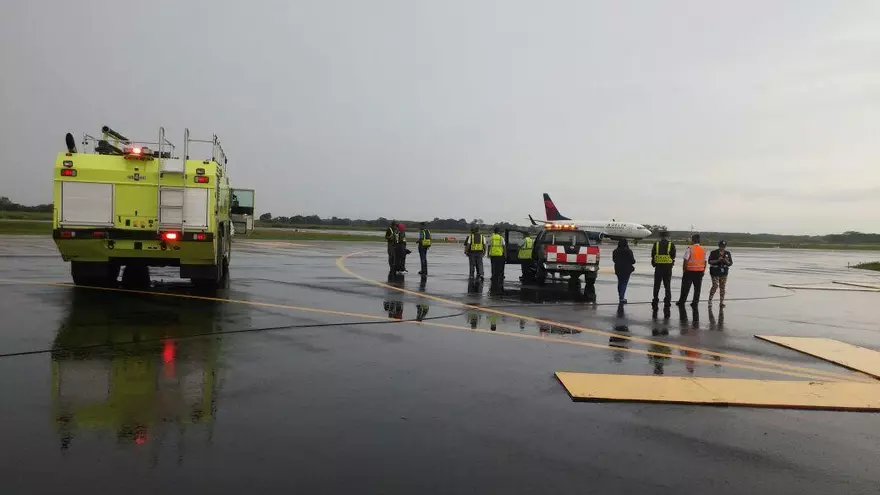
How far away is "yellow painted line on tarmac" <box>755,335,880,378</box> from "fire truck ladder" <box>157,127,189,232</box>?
10.6 m

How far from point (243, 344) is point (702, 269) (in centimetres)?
1000

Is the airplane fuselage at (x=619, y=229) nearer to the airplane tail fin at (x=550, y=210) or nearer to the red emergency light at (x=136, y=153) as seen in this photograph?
the airplane tail fin at (x=550, y=210)

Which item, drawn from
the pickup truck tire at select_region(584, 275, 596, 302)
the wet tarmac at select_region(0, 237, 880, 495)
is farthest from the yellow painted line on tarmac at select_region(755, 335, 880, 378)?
the pickup truck tire at select_region(584, 275, 596, 302)

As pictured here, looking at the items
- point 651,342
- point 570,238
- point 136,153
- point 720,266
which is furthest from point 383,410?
point 570,238

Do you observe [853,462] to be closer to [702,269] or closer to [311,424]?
[311,424]

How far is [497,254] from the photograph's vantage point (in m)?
17.2

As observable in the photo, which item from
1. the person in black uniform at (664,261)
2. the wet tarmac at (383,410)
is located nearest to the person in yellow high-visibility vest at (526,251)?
the person in black uniform at (664,261)

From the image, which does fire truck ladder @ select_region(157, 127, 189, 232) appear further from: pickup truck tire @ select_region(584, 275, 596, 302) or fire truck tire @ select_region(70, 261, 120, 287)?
pickup truck tire @ select_region(584, 275, 596, 302)

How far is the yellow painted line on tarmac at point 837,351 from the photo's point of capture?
7.73 m

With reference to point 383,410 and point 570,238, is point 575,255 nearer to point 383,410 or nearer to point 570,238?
point 570,238

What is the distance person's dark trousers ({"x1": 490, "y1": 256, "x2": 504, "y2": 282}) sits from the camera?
1741 centimetres

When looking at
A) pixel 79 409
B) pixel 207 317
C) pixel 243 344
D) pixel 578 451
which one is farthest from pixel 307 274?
pixel 578 451

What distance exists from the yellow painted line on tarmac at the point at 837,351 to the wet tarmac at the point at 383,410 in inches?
10.7

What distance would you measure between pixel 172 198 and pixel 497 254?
28.9ft
